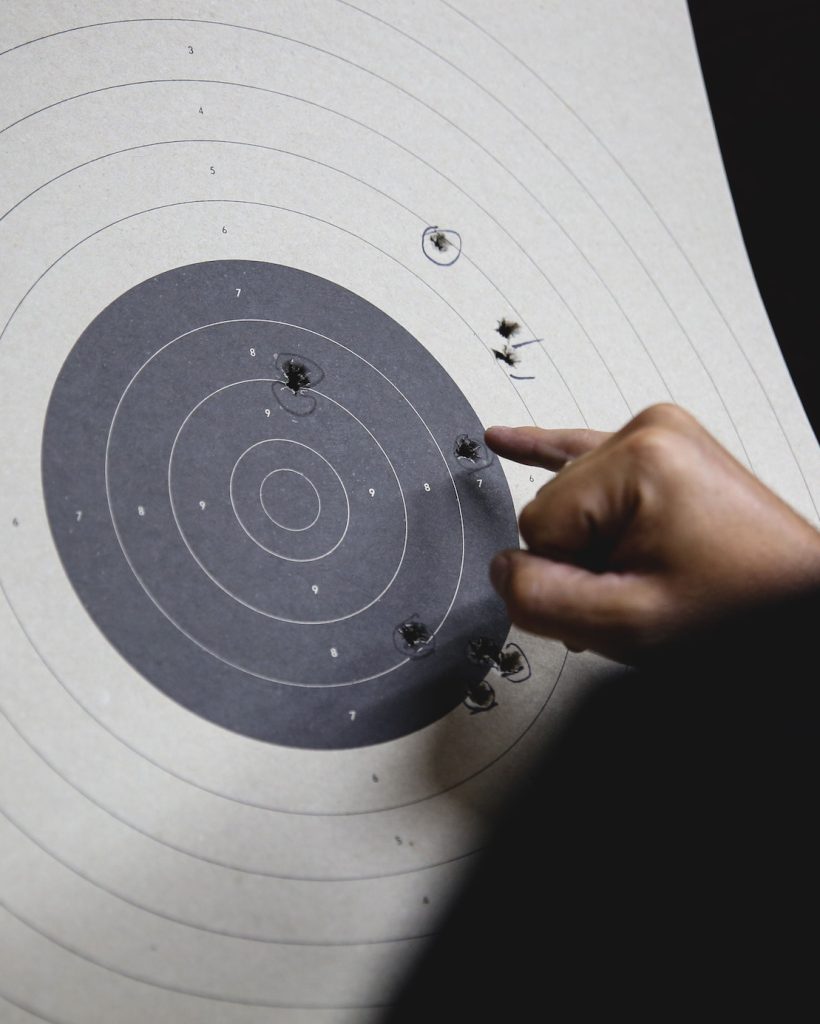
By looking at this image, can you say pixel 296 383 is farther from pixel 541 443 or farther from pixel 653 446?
pixel 653 446

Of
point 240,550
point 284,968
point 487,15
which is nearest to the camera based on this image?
point 284,968

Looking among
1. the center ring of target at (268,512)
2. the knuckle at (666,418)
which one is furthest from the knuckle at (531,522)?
the center ring of target at (268,512)

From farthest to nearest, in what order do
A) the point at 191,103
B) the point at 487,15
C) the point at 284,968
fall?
the point at 487,15 → the point at 191,103 → the point at 284,968

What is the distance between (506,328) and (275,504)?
0.39 meters

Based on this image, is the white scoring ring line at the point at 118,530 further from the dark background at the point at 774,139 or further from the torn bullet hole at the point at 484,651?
the dark background at the point at 774,139

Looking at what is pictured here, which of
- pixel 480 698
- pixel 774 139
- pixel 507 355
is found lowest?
pixel 480 698

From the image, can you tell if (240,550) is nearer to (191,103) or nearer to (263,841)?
(263,841)

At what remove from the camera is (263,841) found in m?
0.77

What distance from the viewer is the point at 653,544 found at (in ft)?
2.35

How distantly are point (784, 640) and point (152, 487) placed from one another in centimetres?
58

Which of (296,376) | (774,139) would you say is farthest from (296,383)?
(774,139)

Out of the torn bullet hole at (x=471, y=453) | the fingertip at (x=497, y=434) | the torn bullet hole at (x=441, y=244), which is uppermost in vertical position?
the torn bullet hole at (x=441, y=244)

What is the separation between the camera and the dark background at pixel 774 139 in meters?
1.48

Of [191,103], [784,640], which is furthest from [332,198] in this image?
[784,640]
